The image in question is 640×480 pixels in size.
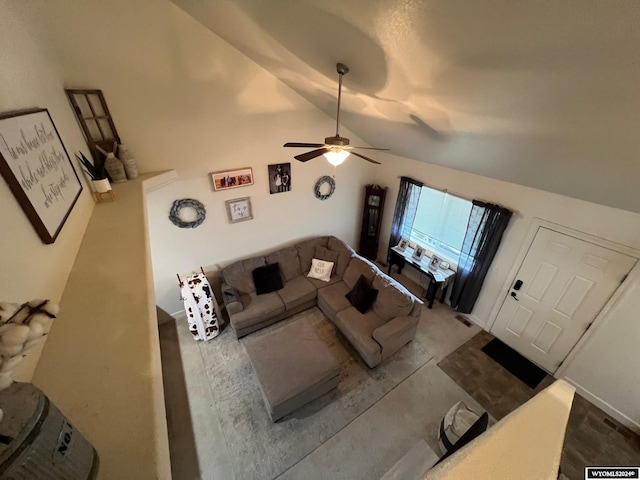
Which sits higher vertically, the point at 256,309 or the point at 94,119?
the point at 94,119

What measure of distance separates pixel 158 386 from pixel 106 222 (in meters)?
1.51

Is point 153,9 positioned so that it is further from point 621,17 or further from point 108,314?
point 621,17

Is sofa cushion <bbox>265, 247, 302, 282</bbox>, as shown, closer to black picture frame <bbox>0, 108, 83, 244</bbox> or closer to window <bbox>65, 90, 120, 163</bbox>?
window <bbox>65, 90, 120, 163</bbox>

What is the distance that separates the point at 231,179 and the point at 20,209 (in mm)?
2898

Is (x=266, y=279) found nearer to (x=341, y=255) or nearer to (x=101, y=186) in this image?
(x=341, y=255)

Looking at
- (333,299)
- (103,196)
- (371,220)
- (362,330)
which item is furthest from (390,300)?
(103,196)

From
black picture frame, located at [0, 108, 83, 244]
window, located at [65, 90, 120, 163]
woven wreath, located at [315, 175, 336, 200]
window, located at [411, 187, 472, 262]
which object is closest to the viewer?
black picture frame, located at [0, 108, 83, 244]

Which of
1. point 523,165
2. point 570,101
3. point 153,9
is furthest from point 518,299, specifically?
point 153,9

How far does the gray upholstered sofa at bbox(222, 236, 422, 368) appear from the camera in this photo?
362 cm

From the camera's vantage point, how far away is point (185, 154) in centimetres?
338

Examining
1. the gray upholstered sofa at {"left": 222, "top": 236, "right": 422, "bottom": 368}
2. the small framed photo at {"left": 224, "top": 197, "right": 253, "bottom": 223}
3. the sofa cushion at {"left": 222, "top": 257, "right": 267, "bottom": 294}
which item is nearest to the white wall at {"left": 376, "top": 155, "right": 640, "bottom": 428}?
the gray upholstered sofa at {"left": 222, "top": 236, "right": 422, "bottom": 368}

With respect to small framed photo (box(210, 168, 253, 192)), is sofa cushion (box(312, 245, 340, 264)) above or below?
below

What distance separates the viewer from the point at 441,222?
4.55m

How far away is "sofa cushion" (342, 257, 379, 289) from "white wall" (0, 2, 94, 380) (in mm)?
3526
